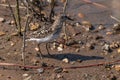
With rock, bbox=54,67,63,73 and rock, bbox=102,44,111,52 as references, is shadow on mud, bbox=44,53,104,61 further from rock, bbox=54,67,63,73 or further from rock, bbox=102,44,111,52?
rock, bbox=54,67,63,73

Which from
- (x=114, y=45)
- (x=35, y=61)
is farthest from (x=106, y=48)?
(x=35, y=61)

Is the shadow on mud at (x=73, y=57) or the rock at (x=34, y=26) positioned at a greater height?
the rock at (x=34, y=26)

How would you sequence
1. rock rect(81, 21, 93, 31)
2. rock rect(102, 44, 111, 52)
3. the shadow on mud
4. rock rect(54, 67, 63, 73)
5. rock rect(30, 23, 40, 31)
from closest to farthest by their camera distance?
rock rect(54, 67, 63, 73) < the shadow on mud < rock rect(102, 44, 111, 52) < rock rect(30, 23, 40, 31) < rock rect(81, 21, 93, 31)

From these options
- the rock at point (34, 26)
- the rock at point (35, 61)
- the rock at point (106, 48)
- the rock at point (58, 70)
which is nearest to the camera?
the rock at point (58, 70)

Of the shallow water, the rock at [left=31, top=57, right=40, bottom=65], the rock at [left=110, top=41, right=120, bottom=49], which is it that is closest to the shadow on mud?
the rock at [left=31, top=57, right=40, bottom=65]

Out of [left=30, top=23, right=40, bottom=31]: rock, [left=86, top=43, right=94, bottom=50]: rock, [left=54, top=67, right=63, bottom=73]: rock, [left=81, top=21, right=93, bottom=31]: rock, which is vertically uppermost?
[left=30, top=23, right=40, bottom=31]: rock

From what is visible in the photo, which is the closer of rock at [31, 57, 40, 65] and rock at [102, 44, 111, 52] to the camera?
rock at [31, 57, 40, 65]

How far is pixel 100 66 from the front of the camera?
6.73m

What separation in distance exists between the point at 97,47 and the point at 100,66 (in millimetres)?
601

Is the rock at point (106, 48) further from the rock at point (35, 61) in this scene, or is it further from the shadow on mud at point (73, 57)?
the rock at point (35, 61)

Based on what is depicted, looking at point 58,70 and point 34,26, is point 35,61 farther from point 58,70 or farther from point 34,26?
point 34,26

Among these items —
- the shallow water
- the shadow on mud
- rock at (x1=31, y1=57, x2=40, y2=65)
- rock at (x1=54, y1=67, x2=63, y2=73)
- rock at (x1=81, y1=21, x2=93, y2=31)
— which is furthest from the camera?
the shallow water

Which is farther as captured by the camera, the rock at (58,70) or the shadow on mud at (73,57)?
the shadow on mud at (73,57)

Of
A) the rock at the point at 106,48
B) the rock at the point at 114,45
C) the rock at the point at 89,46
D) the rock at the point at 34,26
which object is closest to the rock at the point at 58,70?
the rock at the point at 89,46
